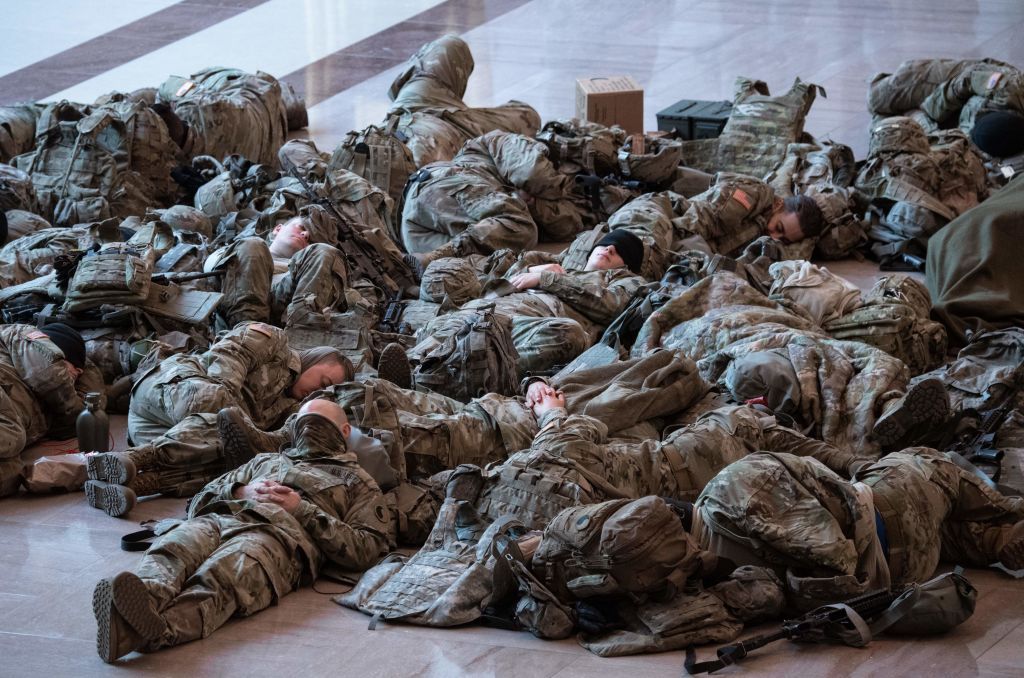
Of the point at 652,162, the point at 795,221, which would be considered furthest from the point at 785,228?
the point at 652,162

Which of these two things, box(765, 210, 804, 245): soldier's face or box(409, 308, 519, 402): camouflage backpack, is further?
box(765, 210, 804, 245): soldier's face

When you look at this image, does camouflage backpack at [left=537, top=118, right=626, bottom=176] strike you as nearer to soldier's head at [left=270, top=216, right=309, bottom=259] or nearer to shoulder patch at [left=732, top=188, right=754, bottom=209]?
shoulder patch at [left=732, top=188, right=754, bottom=209]

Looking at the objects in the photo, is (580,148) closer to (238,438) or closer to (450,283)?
(450,283)

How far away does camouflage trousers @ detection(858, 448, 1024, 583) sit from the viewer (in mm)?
4473

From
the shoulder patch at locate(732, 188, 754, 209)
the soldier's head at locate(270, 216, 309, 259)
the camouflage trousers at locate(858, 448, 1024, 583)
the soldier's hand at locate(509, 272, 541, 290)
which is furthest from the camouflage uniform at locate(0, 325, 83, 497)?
the shoulder patch at locate(732, 188, 754, 209)

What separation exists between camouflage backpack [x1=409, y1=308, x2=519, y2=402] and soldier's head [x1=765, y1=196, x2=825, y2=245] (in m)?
2.59

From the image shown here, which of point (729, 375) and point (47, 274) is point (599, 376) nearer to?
point (729, 375)

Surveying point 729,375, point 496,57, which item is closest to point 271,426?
point 729,375

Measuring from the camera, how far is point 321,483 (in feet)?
15.5

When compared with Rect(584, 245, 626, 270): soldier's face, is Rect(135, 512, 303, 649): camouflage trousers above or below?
above

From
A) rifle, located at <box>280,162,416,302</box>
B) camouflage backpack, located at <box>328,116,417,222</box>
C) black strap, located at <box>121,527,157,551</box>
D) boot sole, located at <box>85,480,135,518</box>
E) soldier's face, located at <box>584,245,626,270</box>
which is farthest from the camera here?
camouflage backpack, located at <box>328,116,417,222</box>

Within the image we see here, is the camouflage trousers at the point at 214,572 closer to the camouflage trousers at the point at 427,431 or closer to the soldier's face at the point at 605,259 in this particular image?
the camouflage trousers at the point at 427,431

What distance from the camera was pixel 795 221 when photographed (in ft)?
26.0

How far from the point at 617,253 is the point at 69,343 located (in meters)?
2.82
